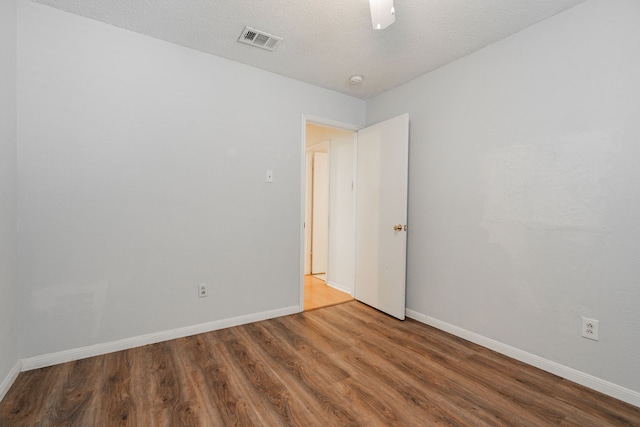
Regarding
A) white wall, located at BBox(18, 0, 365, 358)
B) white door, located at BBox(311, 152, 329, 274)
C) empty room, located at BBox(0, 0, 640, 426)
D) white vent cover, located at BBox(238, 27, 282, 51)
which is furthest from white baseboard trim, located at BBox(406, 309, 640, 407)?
white vent cover, located at BBox(238, 27, 282, 51)

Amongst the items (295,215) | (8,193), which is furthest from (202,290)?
(8,193)

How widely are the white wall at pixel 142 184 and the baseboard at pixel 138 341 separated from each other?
56 mm

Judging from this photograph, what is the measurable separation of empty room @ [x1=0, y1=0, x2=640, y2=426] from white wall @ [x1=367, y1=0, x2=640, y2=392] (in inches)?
0.5

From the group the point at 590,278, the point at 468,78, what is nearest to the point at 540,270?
the point at 590,278

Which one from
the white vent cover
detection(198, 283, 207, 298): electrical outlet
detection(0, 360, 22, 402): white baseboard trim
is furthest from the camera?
detection(198, 283, 207, 298): electrical outlet

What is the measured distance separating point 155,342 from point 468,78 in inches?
136

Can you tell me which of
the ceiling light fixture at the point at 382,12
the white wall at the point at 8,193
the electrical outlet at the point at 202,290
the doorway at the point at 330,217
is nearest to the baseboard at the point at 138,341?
the white wall at the point at 8,193

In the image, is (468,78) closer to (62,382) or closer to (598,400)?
(598,400)

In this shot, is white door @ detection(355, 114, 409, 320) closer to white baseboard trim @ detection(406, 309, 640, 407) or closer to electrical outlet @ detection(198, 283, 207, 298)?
white baseboard trim @ detection(406, 309, 640, 407)

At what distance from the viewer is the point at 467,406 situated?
1631 millimetres

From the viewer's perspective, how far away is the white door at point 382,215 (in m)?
2.90

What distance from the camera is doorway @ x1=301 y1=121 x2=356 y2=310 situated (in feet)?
12.2

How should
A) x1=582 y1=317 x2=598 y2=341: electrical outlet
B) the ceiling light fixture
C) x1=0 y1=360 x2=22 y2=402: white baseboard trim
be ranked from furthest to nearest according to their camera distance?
x1=582 y1=317 x2=598 y2=341: electrical outlet, x1=0 y1=360 x2=22 y2=402: white baseboard trim, the ceiling light fixture

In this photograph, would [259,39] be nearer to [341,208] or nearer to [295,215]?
[295,215]
